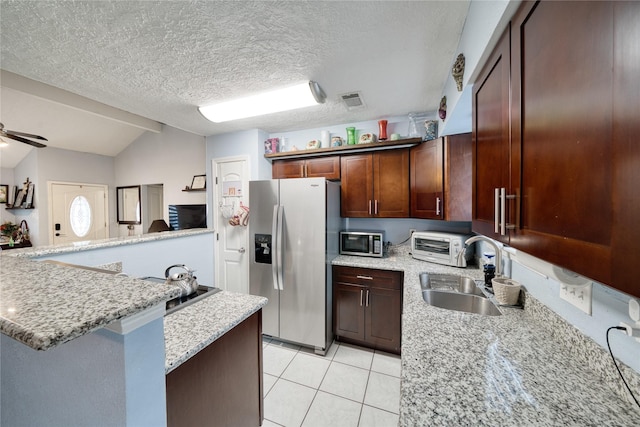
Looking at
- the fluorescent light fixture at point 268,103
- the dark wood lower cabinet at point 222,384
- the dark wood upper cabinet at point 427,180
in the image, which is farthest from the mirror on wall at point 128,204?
the dark wood upper cabinet at point 427,180

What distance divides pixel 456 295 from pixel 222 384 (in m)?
1.51

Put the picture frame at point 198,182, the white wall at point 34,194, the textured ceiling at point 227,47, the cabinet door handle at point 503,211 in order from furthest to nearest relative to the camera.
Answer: the white wall at point 34,194, the picture frame at point 198,182, the textured ceiling at point 227,47, the cabinet door handle at point 503,211

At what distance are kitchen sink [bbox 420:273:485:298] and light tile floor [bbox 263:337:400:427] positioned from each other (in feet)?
2.83

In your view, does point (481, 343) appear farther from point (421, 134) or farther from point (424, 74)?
point (421, 134)

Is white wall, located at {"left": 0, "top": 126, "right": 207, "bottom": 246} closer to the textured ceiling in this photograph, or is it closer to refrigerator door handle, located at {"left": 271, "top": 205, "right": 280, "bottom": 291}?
the textured ceiling

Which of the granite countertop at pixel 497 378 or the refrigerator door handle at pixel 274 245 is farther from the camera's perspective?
the refrigerator door handle at pixel 274 245

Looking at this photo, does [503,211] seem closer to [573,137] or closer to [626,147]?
[573,137]

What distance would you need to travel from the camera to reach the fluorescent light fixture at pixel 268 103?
1.94 meters

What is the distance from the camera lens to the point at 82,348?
2.05 ft

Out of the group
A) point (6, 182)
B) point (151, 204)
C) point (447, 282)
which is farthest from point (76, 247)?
point (6, 182)

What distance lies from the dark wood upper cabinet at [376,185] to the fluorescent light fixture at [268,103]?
821mm

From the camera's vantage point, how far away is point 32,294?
0.55 metres

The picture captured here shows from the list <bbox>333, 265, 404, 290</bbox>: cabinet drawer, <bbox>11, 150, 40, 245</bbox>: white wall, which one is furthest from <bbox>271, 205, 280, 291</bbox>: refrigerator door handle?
<bbox>11, 150, 40, 245</bbox>: white wall

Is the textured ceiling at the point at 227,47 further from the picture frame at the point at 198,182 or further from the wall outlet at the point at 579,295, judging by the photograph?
the picture frame at the point at 198,182
